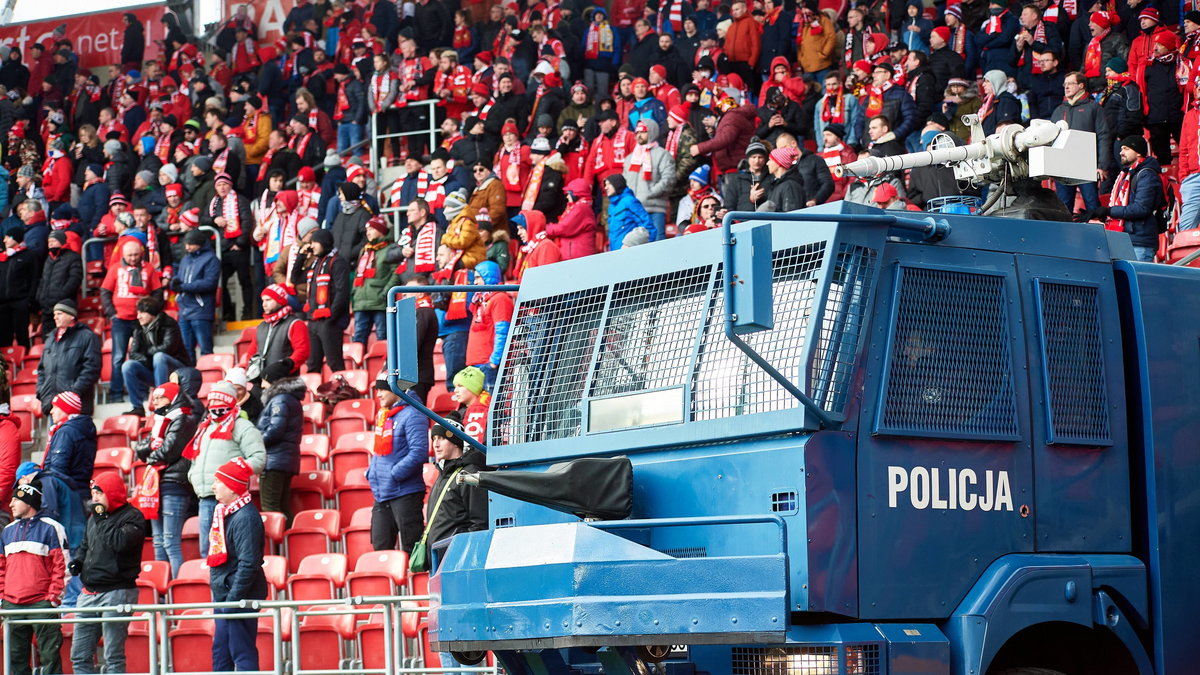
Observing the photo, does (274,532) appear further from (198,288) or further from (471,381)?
(198,288)

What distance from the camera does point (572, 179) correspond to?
19594 millimetres

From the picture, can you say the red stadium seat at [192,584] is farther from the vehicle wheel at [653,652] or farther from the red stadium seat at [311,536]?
the vehicle wheel at [653,652]

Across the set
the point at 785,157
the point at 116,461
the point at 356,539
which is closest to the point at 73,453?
the point at 116,461

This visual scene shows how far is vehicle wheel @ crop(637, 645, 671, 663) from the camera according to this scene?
645cm

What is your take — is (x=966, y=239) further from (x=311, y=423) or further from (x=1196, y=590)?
(x=311, y=423)

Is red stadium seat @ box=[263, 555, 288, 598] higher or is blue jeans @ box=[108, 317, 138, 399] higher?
blue jeans @ box=[108, 317, 138, 399]

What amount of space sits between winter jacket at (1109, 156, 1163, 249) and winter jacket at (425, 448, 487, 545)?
634 cm

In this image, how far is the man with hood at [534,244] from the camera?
15617mm

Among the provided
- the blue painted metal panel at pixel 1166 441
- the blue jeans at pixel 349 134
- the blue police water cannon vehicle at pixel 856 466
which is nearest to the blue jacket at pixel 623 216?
the blue jeans at pixel 349 134

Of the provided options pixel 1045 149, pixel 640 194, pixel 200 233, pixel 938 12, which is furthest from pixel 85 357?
pixel 1045 149

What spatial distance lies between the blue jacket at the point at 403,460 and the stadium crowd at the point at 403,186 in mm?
27

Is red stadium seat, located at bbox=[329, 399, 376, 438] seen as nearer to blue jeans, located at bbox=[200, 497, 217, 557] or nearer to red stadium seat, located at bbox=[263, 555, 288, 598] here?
blue jeans, located at bbox=[200, 497, 217, 557]

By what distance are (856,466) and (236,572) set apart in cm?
749

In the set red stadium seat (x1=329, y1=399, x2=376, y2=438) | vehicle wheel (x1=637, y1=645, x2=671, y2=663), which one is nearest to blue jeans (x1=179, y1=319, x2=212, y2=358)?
red stadium seat (x1=329, y1=399, x2=376, y2=438)
